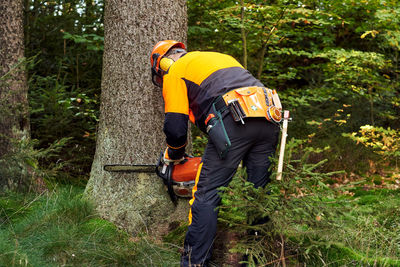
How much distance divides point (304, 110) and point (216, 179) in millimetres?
7594

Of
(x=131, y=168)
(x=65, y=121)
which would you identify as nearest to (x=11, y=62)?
(x=65, y=121)

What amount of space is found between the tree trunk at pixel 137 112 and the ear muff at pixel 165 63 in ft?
1.71

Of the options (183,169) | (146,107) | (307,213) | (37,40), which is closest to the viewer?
(307,213)

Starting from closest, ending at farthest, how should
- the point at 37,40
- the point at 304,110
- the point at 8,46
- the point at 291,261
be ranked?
the point at 291,261
the point at 8,46
the point at 37,40
the point at 304,110

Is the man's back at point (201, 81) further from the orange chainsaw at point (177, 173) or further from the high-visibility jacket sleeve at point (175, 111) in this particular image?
the orange chainsaw at point (177, 173)

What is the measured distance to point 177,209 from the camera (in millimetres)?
4242

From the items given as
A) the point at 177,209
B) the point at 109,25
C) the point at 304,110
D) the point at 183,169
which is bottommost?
the point at 304,110

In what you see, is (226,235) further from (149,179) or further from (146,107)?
(146,107)

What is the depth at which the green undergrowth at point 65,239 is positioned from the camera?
3.13m

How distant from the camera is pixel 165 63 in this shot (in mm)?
3652

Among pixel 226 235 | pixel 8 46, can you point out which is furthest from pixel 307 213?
pixel 8 46

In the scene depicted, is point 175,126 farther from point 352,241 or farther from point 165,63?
point 352,241

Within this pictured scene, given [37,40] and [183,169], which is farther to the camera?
[37,40]

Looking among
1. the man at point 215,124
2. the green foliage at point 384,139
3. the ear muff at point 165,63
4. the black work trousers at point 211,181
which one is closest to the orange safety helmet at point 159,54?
the ear muff at point 165,63
